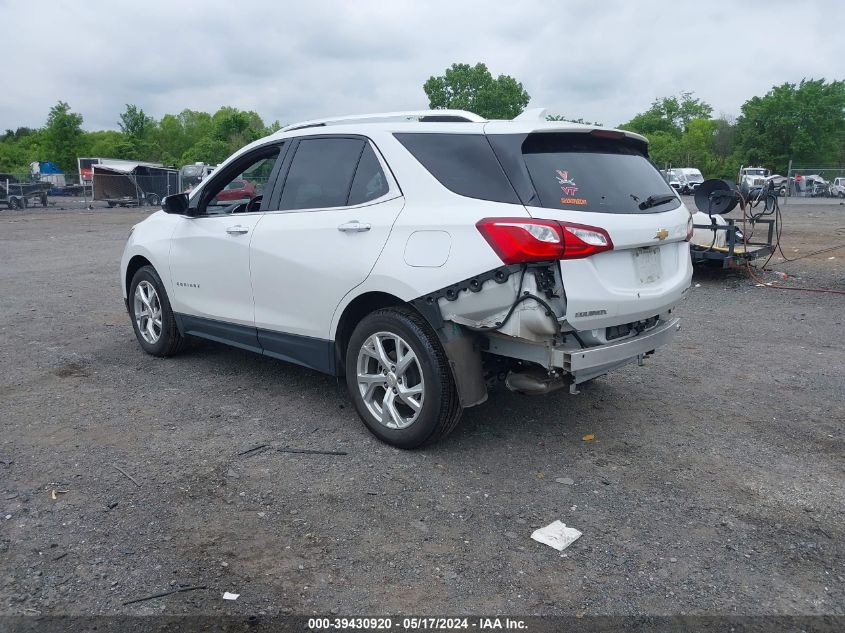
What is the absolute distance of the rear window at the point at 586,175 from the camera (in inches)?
152

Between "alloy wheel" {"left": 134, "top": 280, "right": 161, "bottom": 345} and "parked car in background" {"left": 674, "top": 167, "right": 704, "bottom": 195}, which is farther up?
"parked car in background" {"left": 674, "top": 167, "right": 704, "bottom": 195}

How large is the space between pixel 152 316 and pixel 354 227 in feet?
9.27

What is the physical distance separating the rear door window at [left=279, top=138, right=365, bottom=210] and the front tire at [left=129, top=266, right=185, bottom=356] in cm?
179

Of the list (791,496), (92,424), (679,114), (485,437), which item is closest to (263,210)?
(92,424)

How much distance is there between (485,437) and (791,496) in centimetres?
176

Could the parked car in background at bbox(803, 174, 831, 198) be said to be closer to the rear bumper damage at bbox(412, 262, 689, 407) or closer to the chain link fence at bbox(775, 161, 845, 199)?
the chain link fence at bbox(775, 161, 845, 199)

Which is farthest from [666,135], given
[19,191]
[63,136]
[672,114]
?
[19,191]

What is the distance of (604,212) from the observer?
12.8 feet

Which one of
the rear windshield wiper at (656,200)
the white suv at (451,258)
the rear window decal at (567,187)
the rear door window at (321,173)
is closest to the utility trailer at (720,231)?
the white suv at (451,258)

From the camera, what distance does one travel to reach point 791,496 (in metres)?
3.79

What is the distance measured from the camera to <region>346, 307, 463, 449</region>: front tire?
404 centimetres

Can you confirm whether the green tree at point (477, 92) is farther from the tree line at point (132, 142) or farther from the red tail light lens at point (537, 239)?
→ the red tail light lens at point (537, 239)

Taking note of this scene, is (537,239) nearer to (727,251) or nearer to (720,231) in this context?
(727,251)

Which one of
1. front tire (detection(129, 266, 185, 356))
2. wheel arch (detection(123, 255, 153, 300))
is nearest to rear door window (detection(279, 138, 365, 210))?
front tire (detection(129, 266, 185, 356))
